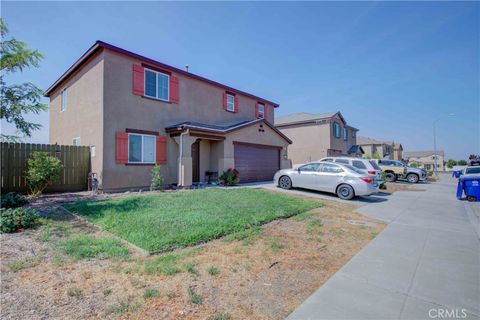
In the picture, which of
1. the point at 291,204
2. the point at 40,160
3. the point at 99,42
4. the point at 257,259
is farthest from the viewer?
the point at 99,42

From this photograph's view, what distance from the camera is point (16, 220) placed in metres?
5.62

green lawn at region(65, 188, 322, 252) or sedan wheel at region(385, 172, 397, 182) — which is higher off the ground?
sedan wheel at region(385, 172, 397, 182)

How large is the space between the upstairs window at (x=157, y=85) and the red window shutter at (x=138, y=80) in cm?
34

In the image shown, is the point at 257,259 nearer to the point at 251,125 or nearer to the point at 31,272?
the point at 31,272

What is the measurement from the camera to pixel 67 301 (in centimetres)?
305

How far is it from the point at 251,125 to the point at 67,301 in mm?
14573

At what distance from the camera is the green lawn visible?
17.0ft

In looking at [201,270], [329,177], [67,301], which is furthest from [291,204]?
[67,301]

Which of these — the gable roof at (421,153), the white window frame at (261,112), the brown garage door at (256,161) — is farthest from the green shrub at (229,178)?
the gable roof at (421,153)

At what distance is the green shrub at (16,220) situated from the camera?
5.49 m

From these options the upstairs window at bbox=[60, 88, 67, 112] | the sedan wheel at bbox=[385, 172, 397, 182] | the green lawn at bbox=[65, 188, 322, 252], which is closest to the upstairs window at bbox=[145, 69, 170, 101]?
the upstairs window at bbox=[60, 88, 67, 112]

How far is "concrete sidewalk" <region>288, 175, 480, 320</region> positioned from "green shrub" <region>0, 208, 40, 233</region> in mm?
6135

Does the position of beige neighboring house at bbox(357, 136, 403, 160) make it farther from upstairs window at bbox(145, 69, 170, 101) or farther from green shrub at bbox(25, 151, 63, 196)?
green shrub at bbox(25, 151, 63, 196)

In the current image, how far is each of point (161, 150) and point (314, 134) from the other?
1931 centimetres
